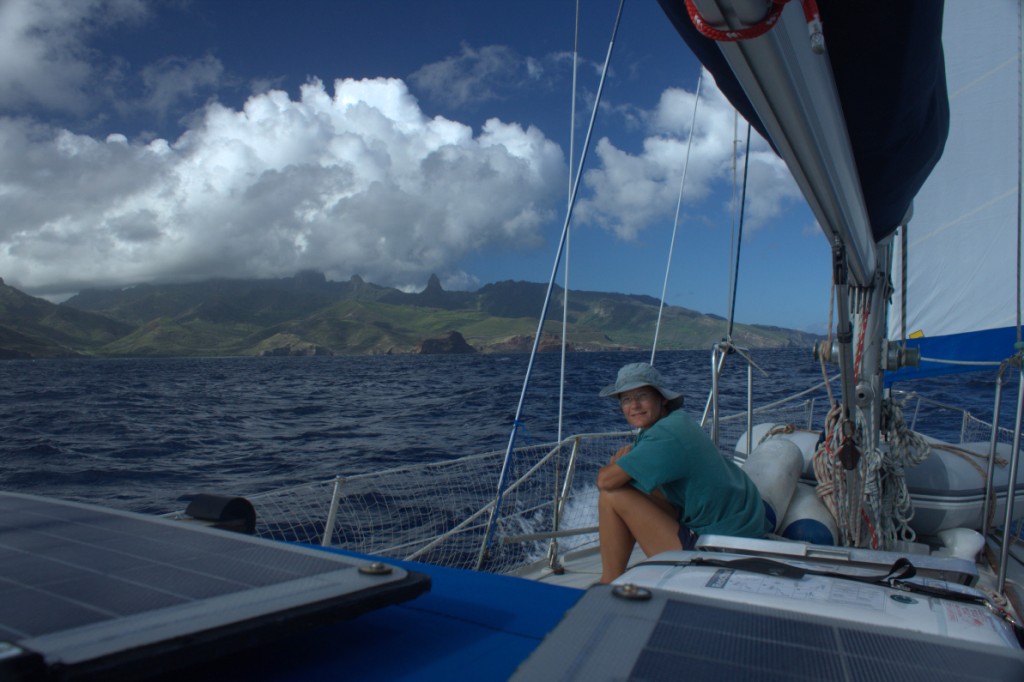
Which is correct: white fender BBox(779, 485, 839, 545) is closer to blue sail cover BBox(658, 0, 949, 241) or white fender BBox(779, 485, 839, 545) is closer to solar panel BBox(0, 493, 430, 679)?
blue sail cover BBox(658, 0, 949, 241)

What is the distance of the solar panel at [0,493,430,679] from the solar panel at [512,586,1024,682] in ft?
1.22

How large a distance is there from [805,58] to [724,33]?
303mm

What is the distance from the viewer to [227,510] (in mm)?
1634

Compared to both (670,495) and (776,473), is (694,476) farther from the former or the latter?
(776,473)

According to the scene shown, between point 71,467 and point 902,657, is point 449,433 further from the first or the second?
point 902,657

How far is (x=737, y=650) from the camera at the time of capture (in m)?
0.87

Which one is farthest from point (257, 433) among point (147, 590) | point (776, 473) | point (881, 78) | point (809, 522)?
point (881, 78)

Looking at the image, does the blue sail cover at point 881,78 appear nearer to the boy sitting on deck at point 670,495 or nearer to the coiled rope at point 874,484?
the boy sitting on deck at point 670,495

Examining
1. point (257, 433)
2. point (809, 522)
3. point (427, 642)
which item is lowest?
point (257, 433)

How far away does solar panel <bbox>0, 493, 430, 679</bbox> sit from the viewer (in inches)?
32.1

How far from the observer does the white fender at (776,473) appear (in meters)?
3.20

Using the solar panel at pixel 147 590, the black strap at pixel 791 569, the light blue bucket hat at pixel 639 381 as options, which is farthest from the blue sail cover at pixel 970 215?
the solar panel at pixel 147 590

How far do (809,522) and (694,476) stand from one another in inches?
36.9

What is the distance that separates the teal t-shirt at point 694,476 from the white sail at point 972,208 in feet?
7.82
